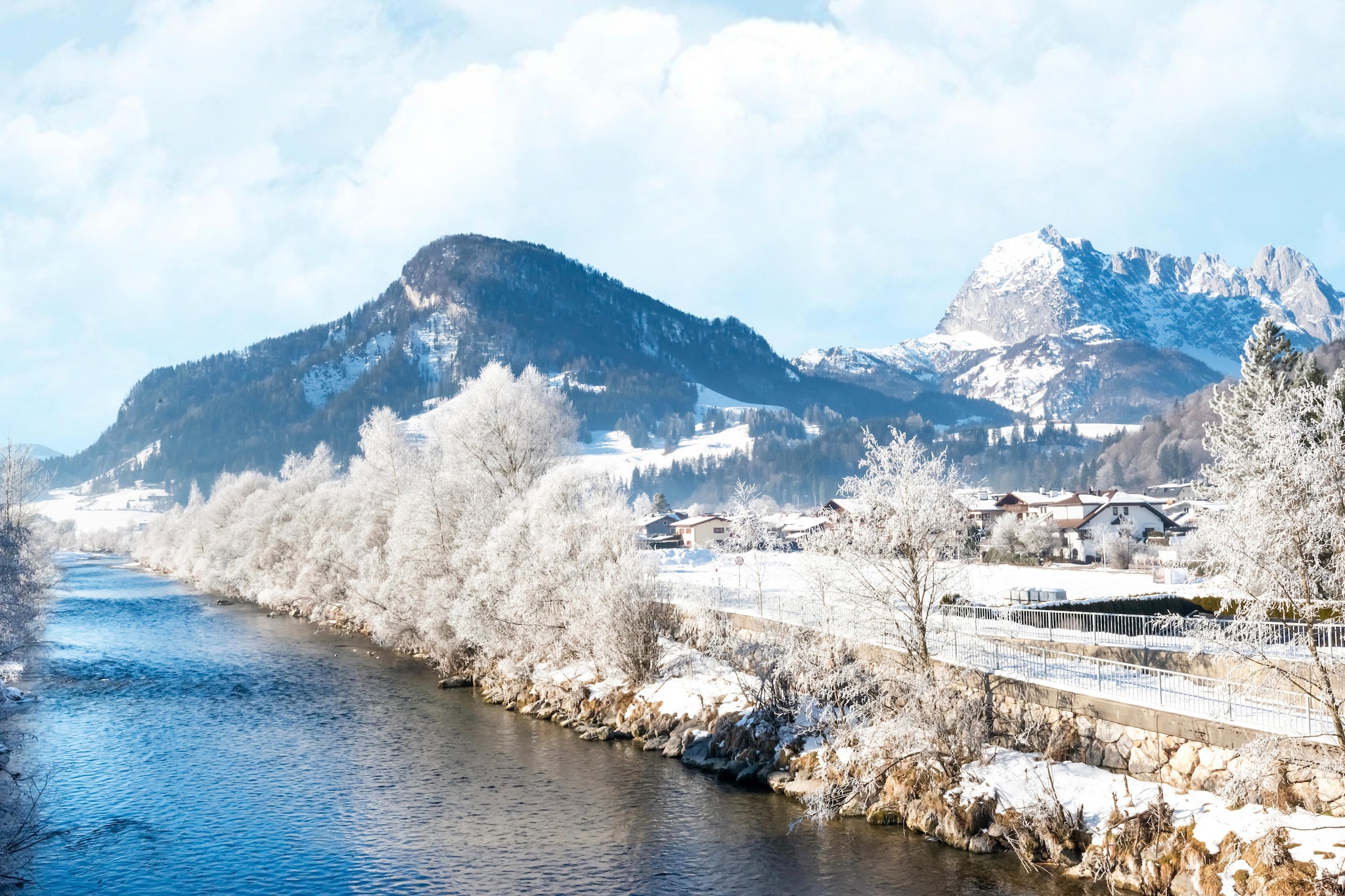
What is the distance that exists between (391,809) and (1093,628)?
25574 mm

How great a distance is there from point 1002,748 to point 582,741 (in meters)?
16.3

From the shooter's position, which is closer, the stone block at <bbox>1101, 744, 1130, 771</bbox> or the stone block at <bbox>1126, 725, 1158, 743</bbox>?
the stone block at <bbox>1126, 725, 1158, 743</bbox>

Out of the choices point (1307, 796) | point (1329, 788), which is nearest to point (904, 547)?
point (1307, 796)

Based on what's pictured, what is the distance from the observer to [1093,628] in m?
34.9

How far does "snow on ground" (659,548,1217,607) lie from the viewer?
37.2m

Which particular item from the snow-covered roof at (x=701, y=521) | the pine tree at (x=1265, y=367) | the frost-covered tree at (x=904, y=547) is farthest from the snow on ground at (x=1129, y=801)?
the snow-covered roof at (x=701, y=521)

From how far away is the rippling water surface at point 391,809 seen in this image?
2272cm

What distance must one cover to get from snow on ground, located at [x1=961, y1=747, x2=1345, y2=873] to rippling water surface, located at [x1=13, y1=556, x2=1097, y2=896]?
2165 millimetres

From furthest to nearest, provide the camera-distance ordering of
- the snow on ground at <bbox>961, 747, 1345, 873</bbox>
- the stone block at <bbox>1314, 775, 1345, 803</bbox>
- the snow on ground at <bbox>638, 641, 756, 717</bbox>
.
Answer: the snow on ground at <bbox>638, 641, 756, 717</bbox> < the stone block at <bbox>1314, 775, 1345, 803</bbox> < the snow on ground at <bbox>961, 747, 1345, 873</bbox>

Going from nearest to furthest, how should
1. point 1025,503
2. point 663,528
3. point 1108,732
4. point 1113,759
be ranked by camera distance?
1. point 1113,759
2. point 1108,732
3. point 1025,503
4. point 663,528

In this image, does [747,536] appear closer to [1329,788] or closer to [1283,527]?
[1329,788]

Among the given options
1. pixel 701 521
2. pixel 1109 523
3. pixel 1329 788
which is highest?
pixel 701 521

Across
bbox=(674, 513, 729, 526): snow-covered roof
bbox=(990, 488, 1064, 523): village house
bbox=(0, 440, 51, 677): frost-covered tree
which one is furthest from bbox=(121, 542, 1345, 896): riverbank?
bbox=(674, 513, 729, 526): snow-covered roof

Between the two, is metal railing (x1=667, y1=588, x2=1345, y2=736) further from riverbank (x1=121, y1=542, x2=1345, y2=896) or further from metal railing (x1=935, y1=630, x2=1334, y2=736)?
riverbank (x1=121, y1=542, x2=1345, y2=896)
